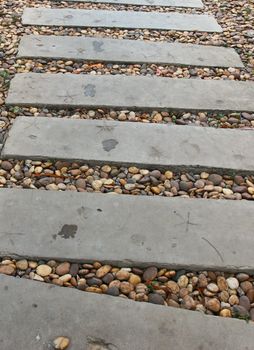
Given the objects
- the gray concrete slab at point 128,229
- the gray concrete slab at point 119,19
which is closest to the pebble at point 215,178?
the gray concrete slab at point 128,229

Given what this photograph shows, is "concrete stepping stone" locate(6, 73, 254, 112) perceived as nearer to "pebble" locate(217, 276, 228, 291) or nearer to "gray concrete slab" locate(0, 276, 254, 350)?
"pebble" locate(217, 276, 228, 291)

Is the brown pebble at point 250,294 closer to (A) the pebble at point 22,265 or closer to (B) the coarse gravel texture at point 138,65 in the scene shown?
(A) the pebble at point 22,265

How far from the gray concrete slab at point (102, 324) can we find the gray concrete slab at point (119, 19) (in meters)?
2.59

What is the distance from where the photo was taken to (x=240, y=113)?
2553 mm

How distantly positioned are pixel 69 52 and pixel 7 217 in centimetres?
169

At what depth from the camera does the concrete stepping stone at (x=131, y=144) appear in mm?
2125

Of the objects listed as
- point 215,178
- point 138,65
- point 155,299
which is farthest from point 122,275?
point 138,65

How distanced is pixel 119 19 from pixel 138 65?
85 centimetres

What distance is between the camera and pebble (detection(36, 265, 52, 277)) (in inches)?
63.2

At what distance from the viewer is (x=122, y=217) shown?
1.82 m

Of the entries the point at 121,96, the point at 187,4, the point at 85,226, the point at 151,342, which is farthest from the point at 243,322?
the point at 187,4

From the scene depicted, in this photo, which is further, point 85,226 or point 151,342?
point 85,226

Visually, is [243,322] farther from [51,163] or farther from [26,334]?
[51,163]

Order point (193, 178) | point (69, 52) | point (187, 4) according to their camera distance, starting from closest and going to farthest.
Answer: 1. point (193, 178)
2. point (69, 52)
3. point (187, 4)
